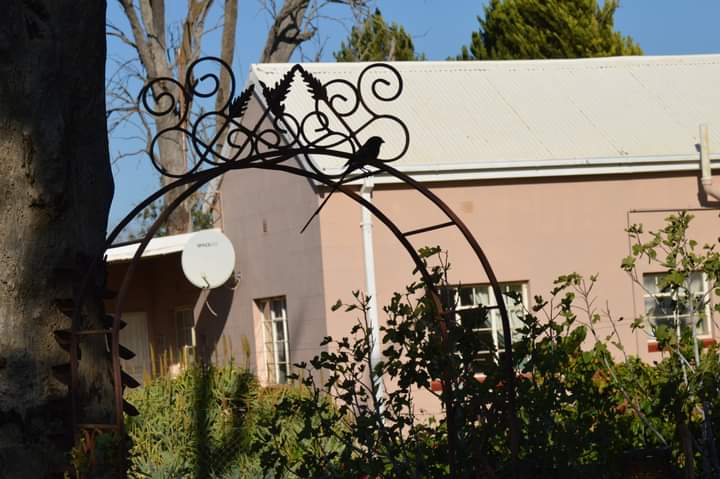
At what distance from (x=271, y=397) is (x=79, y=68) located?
14.5ft

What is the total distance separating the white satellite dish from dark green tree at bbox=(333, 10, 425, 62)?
28.3 ft

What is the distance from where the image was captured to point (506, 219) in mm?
14266

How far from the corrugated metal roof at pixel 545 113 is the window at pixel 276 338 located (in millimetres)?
2559

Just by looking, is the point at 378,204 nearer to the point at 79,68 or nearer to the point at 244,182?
the point at 244,182

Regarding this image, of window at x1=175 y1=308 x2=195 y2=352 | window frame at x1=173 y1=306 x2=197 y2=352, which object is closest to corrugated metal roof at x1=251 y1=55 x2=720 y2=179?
window frame at x1=173 y1=306 x2=197 y2=352

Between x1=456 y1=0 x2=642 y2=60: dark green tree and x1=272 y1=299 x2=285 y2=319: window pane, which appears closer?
x1=272 y1=299 x2=285 y2=319: window pane

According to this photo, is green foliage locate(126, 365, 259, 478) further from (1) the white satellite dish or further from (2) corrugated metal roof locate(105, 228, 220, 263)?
(2) corrugated metal roof locate(105, 228, 220, 263)

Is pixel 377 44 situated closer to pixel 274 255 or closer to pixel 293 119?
pixel 274 255

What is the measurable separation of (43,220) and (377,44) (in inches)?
969

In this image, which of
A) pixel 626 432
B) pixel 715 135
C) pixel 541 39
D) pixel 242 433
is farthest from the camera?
pixel 541 39

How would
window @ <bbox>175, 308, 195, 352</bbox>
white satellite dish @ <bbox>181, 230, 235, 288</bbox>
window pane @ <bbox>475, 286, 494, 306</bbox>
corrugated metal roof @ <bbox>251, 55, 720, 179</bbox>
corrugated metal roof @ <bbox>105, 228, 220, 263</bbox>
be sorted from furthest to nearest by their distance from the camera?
window @ <bbox>175, 308, 195, 352</bbox> → corrugated metal roof @ <bbox>105, 228, 220, 263</bbox> → white satellite dish @ <bbox>181, 230, 235, 288</bbox> → corrugated metal roof @ <bbox>251, 55, 720, 179</bbox> → window pane @ <bbox>475, 286, 494, 306</bbox>

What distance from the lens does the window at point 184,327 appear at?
59.1 feet

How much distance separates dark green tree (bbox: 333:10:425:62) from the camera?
82.6 feet

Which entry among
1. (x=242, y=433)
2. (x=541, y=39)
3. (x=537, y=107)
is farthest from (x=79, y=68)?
(x=541, y=39)
